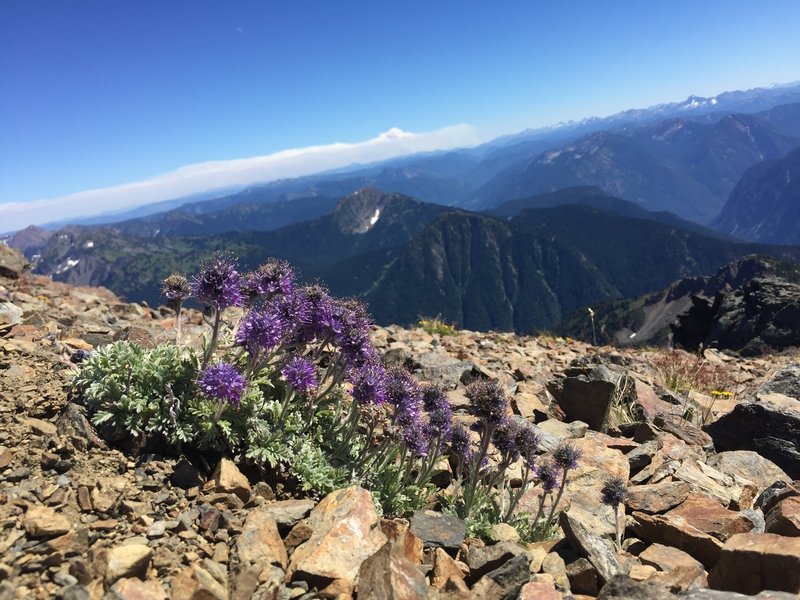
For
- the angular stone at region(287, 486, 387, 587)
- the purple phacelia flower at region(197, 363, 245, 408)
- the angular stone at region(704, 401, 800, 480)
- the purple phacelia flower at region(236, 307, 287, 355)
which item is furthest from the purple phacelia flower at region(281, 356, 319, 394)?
the angular stone at region(704, 401, 800, 480)

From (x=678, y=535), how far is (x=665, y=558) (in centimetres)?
46

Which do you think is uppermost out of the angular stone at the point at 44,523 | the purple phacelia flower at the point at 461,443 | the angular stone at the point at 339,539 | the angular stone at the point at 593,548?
the angular stone at the point at 44,523

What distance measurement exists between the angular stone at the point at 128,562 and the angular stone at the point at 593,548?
4158 millimetres

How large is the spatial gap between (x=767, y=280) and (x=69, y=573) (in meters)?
56.0

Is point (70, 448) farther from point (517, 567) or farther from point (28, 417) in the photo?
point (517, 567)

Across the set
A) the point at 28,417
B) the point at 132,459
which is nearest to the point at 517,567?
the point at 132,459

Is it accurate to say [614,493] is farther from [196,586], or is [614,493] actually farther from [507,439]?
[196,586]

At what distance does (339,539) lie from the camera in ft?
15.5

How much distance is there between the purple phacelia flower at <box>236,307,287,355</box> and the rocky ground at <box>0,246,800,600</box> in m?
1.41

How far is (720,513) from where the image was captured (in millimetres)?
5992

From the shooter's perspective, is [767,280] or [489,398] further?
[767,280]

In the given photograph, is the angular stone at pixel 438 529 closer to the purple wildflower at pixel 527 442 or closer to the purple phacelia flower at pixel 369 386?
the purple wildflower at pixel 527 442

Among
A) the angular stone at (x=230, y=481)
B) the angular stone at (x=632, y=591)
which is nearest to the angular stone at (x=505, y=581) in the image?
the angular stone at (x=632, y=591)

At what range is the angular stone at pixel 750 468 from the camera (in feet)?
26.6
